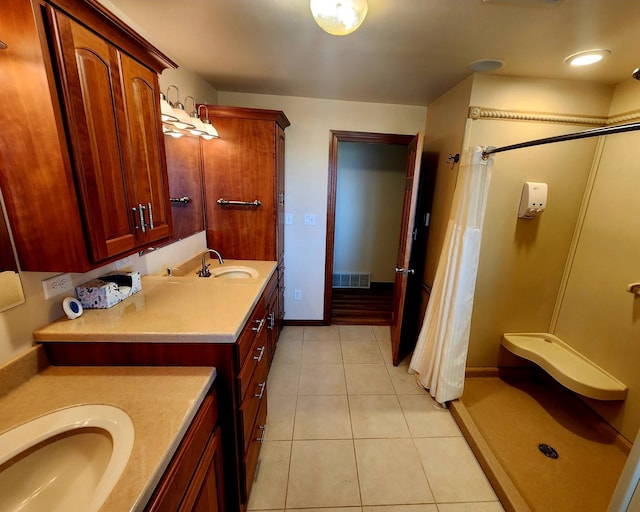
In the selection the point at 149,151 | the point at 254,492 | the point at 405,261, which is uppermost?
the point at 149,151

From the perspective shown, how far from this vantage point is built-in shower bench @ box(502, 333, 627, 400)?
64.3 inches

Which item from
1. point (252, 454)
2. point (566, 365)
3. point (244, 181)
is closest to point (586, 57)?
point (566, 365)

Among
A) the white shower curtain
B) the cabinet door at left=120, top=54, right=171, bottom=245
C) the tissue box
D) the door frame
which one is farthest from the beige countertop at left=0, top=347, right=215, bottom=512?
the door frame

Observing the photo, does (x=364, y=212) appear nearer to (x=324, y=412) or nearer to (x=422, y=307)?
(x=422, y=307)

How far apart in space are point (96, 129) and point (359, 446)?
204 centimetres

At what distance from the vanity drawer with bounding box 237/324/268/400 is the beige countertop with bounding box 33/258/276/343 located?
0.20 metres

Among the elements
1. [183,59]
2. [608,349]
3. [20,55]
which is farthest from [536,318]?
[183,59]

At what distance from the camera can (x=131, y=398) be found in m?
0.81

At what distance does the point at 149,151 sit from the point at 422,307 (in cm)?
236

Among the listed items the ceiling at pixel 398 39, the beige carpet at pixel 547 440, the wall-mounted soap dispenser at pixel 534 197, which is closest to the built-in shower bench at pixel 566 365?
the beige carpet at pixel 547 440

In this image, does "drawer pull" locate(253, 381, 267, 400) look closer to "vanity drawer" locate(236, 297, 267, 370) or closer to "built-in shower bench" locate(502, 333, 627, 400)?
"vanity drawer" locate(236, 297, 267, 370)

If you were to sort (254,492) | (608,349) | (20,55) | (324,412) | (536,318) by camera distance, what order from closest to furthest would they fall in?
(20,55)
(254,492)
(608,349)
(324,412)
(536,318)

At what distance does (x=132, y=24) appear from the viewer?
4.57 ft

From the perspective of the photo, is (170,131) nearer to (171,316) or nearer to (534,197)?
(171,316)
